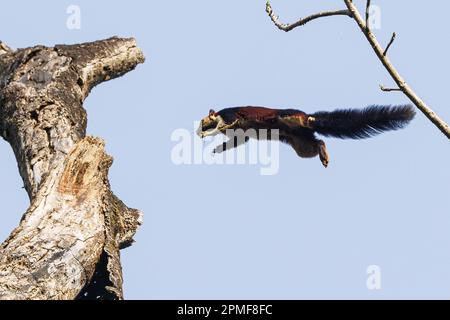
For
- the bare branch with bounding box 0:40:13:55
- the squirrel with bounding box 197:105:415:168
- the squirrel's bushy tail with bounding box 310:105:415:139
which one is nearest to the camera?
the squirrel's bushy tail with bounding box 310:105:415:139

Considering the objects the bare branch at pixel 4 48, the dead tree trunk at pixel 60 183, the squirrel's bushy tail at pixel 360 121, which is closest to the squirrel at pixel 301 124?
the squirrel's bushy tail at pixel 360 121

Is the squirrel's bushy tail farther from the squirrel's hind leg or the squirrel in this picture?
the squirrel's hind leg

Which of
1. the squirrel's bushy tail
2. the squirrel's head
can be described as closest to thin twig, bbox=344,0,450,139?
the squirrel's bushy tail

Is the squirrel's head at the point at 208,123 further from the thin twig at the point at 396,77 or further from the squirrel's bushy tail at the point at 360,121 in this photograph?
the thin twig at the point at 396,77

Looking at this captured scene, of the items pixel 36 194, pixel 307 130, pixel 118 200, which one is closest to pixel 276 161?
pixel 307 130

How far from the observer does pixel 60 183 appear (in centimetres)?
527

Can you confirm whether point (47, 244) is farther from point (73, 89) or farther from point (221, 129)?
point (221, 129)

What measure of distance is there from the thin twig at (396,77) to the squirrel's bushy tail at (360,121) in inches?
44.2

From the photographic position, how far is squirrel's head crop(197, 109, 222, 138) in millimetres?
6965

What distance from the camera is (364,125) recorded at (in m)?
6.46

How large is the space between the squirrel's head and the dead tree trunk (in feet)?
2.28

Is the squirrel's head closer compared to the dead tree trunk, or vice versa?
the dead tree trunk

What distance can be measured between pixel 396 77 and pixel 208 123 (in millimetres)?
2300

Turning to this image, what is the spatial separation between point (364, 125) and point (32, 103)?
6.75 feet
